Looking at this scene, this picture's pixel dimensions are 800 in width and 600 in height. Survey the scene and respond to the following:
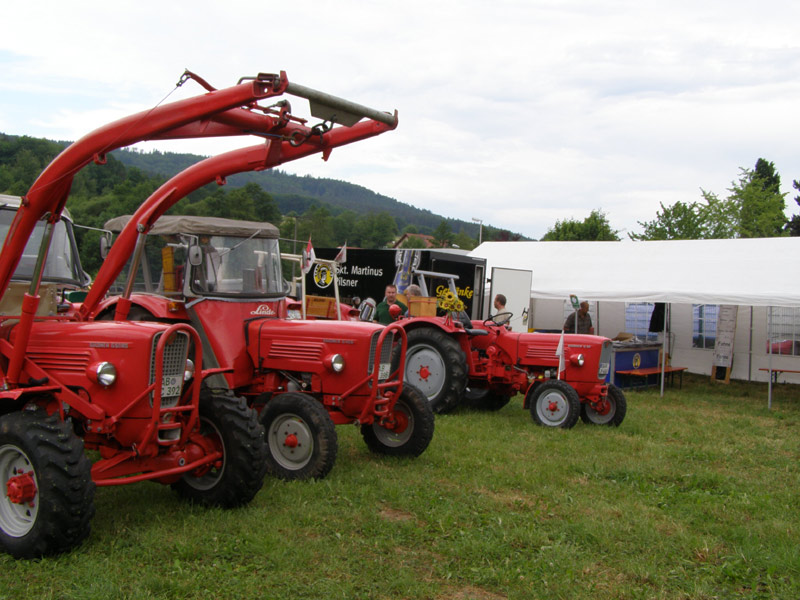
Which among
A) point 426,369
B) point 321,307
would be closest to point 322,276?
point 321,307

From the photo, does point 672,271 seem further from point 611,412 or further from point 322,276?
point 322,276

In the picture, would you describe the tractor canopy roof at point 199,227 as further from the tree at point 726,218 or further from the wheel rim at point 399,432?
the tree at point 726,218

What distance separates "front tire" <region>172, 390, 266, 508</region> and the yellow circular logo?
10.6 meters

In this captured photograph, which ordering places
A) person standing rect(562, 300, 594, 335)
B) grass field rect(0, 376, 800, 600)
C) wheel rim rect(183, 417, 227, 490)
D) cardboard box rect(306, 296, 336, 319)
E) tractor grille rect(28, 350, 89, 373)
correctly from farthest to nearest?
person standing rect(562, 300, 594, 335)
cardboard box rect(306, 296, 336, 319)
wheel rim rect(183, 417, 227, 490)
tractor grille rect(28, 350, 89, 373)
grass field rect(0, 376, 800, 600)

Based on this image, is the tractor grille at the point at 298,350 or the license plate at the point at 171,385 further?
the tractor grille at the point at 298,350

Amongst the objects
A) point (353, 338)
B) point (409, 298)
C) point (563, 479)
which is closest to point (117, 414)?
point (353, 338)

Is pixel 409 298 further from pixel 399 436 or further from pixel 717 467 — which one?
pixel 717 467

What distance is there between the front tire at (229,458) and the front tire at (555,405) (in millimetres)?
4648

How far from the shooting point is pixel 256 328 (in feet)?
20.7

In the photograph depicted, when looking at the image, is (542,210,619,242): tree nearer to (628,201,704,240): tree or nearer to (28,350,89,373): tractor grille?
(628,201,704,240): tree

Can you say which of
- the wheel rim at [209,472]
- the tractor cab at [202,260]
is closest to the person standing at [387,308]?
the tractor cab at [202,260]

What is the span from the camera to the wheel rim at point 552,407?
8562 mm

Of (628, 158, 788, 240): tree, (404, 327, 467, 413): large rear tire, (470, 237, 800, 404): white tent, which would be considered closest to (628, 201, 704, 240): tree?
(628, 158, 788, 240): tree

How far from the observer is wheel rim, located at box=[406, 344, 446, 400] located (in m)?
8.87
